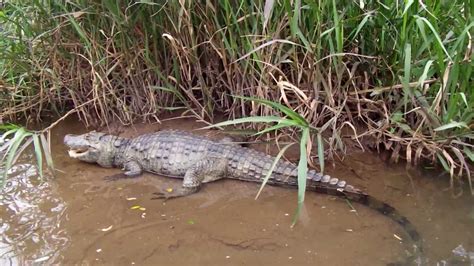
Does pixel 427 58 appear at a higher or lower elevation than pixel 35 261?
higher

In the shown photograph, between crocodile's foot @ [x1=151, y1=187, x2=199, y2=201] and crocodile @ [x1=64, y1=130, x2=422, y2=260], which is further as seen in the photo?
crocodile's foot @ [x1=151, y1=187, x2=199, y2=201]

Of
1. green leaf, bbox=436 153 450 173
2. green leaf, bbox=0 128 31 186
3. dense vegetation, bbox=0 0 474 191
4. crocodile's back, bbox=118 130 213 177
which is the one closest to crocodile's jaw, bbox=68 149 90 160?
crocodile's back, bbox=118 130 213 177

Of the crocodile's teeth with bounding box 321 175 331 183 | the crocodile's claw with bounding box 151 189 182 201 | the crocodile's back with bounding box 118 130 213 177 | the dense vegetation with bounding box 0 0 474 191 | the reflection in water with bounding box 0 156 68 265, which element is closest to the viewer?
the reflection in water with bounding box 0 156 68 265

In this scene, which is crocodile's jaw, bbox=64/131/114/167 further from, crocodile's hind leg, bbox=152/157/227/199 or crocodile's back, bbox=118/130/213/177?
crocodile's hind leg, bbox=152/157/227/199

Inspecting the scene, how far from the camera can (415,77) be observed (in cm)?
365

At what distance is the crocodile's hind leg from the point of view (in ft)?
12.5

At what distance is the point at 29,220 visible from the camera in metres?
3.46

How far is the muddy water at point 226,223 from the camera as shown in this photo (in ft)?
9.71

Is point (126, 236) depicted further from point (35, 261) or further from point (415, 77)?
point (415, 77)

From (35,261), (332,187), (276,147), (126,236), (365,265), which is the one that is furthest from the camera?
(276,147)

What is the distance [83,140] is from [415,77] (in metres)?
2.73

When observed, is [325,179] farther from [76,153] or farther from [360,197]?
[76,153]

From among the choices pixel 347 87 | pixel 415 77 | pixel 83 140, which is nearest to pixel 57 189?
pixel 83 140

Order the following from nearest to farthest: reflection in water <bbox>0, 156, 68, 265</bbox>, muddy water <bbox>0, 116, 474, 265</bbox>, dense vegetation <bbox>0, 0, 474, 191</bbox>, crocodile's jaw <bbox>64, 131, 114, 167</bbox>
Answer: muddy water <bbox>0, 116, 474, 265</bbox>, reflection in water <bbox>0, 156, 68, 265</bbox>, dense vegetation <bbox>0, 0, 474, 191</bbox>, crocodile's jaw <bbox>64, 131, 114, 167</bbox>
